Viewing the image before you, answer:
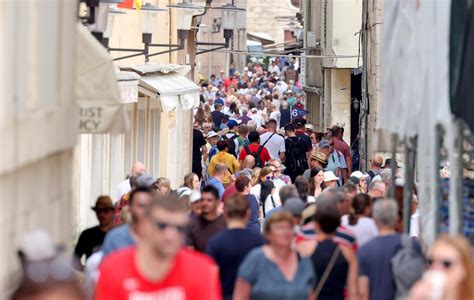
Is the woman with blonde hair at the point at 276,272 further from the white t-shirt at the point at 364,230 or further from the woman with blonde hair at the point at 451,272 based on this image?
the white t-shirt at the point at 364,230

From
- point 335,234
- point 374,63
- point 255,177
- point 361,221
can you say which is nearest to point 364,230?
point 361,221

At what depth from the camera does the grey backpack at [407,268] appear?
11227 millimetres

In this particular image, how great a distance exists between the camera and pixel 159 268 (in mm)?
8398

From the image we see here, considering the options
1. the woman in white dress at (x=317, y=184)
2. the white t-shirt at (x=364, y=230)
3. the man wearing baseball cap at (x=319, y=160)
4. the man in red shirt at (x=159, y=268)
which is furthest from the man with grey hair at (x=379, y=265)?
the man wearing baseball cap at (x=319, y=160)

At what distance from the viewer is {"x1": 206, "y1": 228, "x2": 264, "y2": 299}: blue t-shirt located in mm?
11648

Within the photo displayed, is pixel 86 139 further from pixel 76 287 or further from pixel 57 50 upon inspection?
pixel 76 287

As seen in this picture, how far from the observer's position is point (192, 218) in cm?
1358

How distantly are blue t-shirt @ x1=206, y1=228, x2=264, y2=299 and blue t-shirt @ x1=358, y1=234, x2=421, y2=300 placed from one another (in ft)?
2.40

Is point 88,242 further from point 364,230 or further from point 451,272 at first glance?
point 451,272

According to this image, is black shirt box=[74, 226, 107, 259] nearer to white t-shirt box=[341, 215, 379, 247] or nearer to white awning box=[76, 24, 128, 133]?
white awning box=[76, 24, 128, 133]

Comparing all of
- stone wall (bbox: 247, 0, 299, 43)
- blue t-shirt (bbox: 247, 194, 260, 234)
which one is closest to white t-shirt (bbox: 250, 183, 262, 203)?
blue t-shirt (bbox: 247, 194, 260, 234)

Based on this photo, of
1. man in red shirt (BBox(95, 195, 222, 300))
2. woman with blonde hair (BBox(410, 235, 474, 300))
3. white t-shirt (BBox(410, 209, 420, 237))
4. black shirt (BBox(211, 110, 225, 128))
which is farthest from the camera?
black shirt (BBox(211, 110, 225, 128))

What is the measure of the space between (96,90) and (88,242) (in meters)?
1.38

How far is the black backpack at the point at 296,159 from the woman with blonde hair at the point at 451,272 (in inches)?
682
